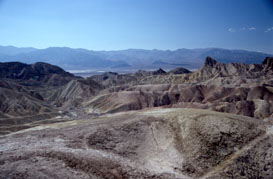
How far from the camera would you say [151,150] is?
18.3 meters

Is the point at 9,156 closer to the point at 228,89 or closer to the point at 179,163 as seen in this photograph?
the point at 179,163

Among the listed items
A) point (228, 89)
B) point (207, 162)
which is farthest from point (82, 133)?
point (228, 89)

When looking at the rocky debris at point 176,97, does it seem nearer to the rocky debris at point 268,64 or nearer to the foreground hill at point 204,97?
the foreground hill at point 204,97

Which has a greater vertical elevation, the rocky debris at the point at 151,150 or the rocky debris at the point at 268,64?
the rocky debris at the point at 268,64

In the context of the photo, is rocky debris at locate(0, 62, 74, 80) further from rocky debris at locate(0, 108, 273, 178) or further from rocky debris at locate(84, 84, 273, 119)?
rocky debris at locate(0, 108, 273, 178)

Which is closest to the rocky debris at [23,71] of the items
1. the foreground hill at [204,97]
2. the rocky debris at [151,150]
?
the foreground hill at [204,97]

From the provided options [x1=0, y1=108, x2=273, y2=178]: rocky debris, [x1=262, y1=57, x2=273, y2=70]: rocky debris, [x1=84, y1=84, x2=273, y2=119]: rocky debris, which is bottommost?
[x1=84, y1=84, x2=273, y2=119]: rocky debris

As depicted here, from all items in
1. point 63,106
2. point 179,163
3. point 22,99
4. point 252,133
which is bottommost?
point 63,106

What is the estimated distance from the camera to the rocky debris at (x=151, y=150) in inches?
544

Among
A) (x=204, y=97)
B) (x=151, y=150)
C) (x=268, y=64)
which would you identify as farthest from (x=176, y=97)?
(x=268, y=64)

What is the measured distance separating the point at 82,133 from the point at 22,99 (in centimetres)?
7784

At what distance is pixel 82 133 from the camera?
19172mm

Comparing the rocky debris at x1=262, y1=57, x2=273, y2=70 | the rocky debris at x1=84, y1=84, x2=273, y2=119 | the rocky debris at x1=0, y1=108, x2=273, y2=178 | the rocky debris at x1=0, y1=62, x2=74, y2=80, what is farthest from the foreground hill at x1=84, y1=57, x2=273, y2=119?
the rocky debris at x1=0, y1=62, x2=74, y2=80

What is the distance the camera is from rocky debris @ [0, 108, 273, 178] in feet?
45.3
